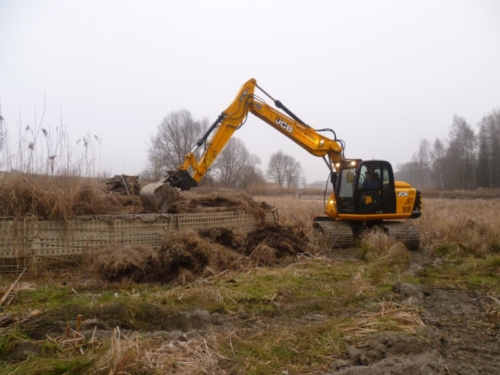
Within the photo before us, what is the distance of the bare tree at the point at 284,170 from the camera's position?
6322 centimetres

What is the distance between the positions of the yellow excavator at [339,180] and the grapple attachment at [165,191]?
0.07 ft

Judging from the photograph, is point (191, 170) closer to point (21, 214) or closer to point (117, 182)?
point (117, 182)

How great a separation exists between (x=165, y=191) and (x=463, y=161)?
47.6 meters

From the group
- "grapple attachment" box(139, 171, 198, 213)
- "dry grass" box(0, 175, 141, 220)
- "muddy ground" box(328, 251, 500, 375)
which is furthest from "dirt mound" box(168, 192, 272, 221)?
"muddy ground" box(328, 251, 500, 375)

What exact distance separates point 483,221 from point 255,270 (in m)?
6.73

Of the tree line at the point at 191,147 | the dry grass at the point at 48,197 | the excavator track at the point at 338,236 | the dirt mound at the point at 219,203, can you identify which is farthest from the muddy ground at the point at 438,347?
the tree line at the point at 191,147

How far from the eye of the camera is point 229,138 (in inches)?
377

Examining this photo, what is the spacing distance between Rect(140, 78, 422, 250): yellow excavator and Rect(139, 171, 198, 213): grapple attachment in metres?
0.02

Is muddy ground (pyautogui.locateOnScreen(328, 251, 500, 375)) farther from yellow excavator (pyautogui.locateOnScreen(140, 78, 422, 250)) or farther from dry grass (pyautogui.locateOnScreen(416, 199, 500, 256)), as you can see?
yellow excavator (pyautogui.locateOnScreen(140, 78, 422, 250))

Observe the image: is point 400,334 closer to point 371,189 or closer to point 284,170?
point 371,189

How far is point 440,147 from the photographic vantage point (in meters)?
62.4

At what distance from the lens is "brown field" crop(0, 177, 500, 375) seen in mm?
2996

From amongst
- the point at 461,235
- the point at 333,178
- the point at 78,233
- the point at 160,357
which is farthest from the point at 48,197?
the point at 461,235

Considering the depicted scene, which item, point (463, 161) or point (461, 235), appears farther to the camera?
point (463, 161)
